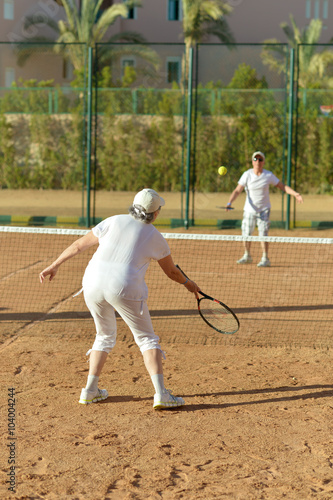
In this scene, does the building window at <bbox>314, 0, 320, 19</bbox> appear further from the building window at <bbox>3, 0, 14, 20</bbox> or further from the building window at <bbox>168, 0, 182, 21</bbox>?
the building window at <bbox>3, 0, 14, 20</bbox>

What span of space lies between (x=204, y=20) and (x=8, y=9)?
9748 mm

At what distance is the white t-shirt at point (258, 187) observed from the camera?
11.1 metres

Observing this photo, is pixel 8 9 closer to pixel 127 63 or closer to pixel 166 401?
pixel 127 63

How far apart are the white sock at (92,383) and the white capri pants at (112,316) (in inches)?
A: 8.3

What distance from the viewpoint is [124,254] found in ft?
16.5

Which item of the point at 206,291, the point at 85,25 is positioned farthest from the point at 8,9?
the point at 206,291

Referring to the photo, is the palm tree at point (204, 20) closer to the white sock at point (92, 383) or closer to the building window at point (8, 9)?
the building window at point (8, 9)

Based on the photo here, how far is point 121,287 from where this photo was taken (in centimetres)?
499

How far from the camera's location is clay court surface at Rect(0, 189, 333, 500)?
4.16 m

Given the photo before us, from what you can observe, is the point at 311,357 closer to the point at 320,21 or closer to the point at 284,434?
the point at 284,434

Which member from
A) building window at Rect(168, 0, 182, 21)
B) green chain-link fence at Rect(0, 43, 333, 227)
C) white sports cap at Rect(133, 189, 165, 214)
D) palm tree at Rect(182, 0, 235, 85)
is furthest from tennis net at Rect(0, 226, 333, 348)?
building window at Rect(168, 0, 182, 21)

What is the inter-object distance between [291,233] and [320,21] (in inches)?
1015

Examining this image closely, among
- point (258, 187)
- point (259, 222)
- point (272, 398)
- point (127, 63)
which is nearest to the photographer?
point (272, 398)

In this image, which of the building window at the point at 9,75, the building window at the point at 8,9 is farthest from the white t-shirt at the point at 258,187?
the building window at the point at 8,9
